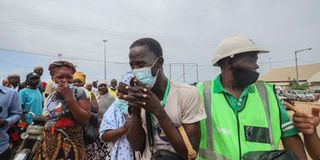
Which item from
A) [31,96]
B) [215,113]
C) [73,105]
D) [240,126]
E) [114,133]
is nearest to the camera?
[240,126]

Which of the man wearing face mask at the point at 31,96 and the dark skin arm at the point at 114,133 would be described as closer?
the dark skin arm at the point at 114,133

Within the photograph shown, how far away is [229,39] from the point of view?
209cm

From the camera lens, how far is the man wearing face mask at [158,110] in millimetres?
1719

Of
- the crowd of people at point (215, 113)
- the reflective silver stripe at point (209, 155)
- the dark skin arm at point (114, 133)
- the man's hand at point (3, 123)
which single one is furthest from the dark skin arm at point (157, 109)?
the man's hand at point (3, 123)

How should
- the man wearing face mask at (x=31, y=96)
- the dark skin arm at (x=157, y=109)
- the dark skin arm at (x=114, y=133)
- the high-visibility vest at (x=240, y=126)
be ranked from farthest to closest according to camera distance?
the man wearing face mask at (x=31, y=96) → the dark skin arm at (x=114, y=133) → the high-visibility vest at (x=240, y=126) → the dark skin arm at (x=157, y=109)

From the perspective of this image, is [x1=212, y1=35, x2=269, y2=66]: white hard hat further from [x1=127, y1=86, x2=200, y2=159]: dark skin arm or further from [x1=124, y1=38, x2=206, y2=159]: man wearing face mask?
[x1=127, y1=86, x2=200, y2=159]: dark skin arm

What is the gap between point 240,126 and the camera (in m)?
1.86

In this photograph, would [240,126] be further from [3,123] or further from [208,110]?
[3,123]

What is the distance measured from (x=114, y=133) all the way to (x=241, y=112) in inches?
50.9

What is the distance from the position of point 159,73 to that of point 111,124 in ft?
3.38

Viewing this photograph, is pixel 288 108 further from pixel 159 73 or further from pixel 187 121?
pixel 159 73

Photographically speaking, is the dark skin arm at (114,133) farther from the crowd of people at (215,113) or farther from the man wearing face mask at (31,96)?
the man wearing face mask at (31,96)

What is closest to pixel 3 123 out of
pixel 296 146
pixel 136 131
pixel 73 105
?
pixel 73 105

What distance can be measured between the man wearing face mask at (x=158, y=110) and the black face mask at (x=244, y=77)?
0.35 meters
